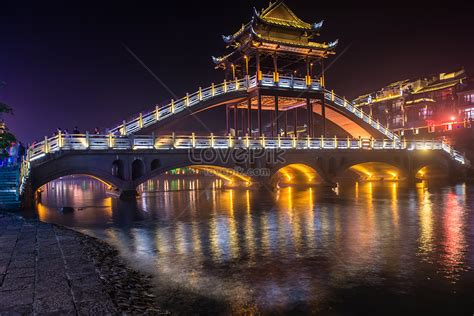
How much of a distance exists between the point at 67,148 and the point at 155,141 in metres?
5.54

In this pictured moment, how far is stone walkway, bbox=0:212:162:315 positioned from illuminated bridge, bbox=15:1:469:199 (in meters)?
11.5

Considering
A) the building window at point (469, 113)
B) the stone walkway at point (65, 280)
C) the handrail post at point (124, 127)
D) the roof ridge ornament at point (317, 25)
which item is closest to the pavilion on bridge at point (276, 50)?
the roof ridge ornament at point (317, 25)

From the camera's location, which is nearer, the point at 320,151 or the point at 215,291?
the point at 215,291

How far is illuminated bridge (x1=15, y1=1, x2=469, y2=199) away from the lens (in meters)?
23.4

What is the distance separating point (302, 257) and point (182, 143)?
17.6 metres

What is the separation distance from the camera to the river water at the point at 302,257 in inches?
270

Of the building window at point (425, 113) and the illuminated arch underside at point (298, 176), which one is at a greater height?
the building window at point (425, 113)

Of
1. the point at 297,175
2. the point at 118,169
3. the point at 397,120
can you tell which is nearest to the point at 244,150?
the point at 118,169

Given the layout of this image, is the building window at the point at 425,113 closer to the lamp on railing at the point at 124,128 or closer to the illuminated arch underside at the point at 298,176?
the illuminated arch underside at the point at 298,176

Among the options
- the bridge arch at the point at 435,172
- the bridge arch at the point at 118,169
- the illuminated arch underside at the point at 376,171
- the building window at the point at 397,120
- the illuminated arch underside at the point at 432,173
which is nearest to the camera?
the bridge arch at the point at 118,169

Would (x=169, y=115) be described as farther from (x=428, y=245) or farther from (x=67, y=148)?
(x=428, y=245)

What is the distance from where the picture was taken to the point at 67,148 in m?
22.1

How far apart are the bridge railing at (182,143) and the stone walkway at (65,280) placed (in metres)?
11.8

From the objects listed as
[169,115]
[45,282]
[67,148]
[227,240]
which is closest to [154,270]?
[45,282]
